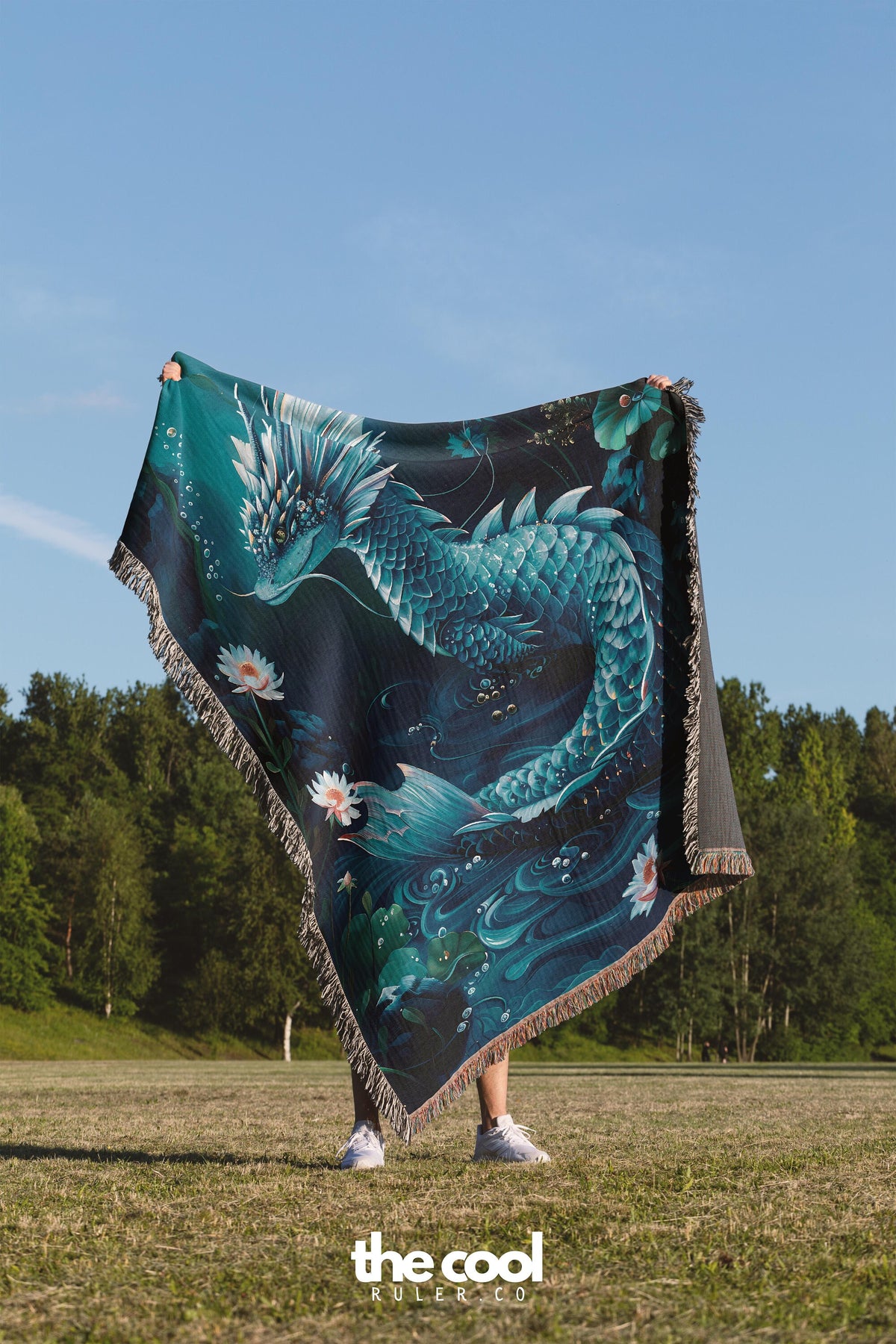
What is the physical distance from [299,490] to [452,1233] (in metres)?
3.47

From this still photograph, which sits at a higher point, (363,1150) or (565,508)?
(565,508)

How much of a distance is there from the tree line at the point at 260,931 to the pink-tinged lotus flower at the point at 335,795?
35937 mm

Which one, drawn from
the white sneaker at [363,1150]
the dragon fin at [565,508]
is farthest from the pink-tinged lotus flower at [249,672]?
the white sneaker at [363,1150]

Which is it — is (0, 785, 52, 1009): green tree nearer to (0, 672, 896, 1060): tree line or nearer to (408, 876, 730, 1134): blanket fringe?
(0, 672, 896, 1060): tree line

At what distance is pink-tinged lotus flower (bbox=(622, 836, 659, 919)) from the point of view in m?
5.16

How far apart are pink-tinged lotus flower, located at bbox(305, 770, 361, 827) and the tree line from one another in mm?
35937

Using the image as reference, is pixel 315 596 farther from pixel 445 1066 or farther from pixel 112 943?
pixel 112 943

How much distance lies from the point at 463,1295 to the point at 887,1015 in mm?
55721

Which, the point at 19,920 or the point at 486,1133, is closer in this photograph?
the point at 486,1133

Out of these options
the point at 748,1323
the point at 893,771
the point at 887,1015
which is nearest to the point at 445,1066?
the point at 748,1323

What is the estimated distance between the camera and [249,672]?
208 inches

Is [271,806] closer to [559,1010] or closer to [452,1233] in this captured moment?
[559,1010]

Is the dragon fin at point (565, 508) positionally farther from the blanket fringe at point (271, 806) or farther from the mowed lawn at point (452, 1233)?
the mowed lawn at point (452, 1233)

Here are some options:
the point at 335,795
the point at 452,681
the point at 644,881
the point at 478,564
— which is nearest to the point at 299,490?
the point at 478,564
